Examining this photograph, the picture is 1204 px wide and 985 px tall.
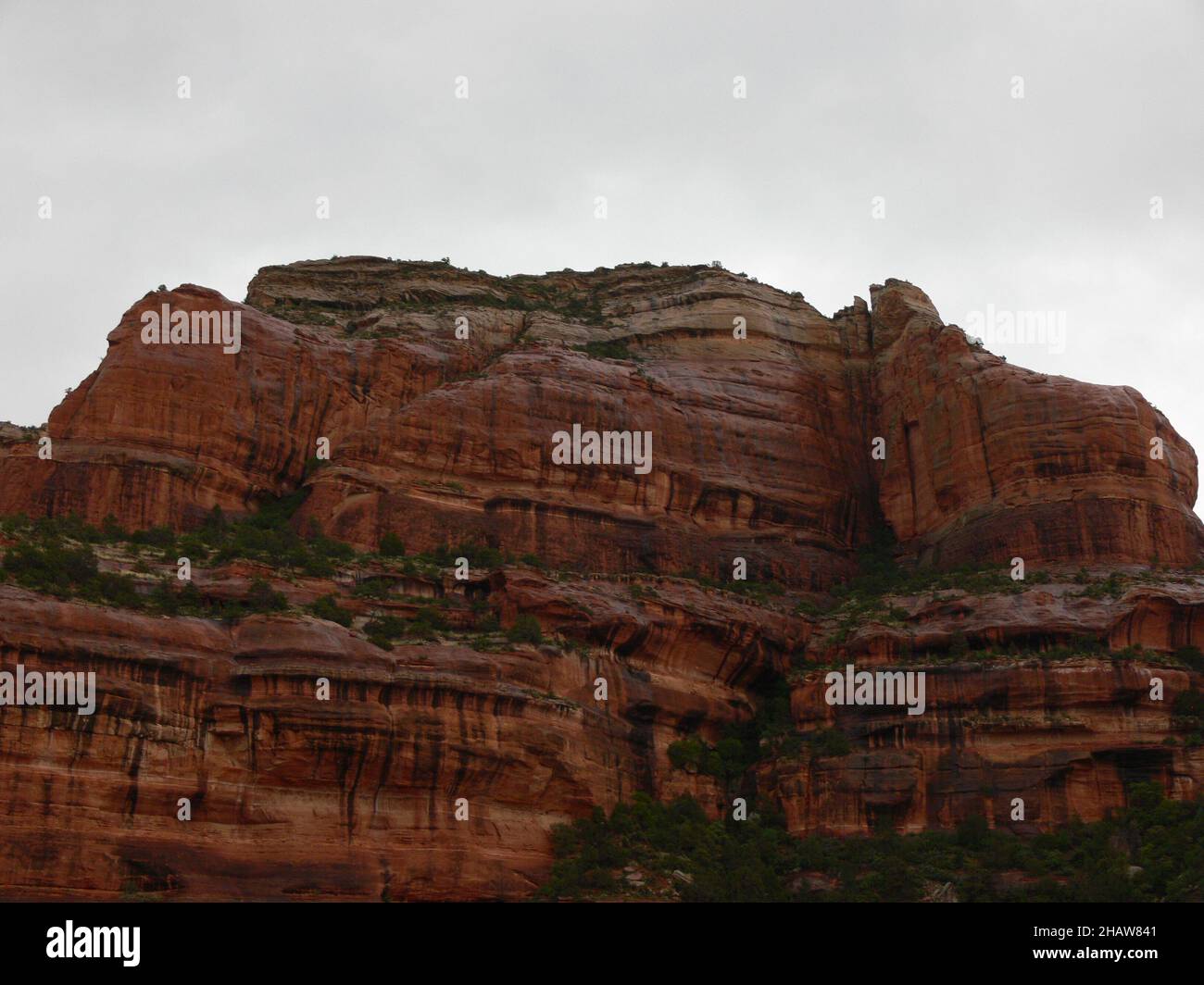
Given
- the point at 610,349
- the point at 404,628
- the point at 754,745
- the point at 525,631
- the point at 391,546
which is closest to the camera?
the point at 404,628

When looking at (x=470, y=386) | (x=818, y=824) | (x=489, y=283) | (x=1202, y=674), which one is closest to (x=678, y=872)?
(x=818, y=824)

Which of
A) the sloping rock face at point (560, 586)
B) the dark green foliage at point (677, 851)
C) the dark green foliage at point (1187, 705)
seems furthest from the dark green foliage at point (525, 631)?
the dark green foliage at point (1187, 705)

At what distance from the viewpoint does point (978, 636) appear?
79.0 m

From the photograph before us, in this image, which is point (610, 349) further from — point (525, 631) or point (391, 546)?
point (525, 631)

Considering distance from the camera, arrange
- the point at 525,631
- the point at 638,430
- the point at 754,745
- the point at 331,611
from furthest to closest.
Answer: the point at 638,430, the point at 754,745, the point at 525,631, the point at 331,611

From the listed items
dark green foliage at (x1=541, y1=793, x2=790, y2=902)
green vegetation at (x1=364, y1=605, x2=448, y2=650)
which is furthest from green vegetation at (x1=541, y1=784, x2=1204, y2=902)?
green vegetation at (x1=364, y1=605, x2=448, y2=650)

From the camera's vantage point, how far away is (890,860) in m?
71.6

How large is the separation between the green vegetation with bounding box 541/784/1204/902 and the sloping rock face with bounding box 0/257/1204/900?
127 cm

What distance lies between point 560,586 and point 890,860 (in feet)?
57.5

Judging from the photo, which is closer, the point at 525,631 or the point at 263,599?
the point at 263,599

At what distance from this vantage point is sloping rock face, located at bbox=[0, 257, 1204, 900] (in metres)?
66.2

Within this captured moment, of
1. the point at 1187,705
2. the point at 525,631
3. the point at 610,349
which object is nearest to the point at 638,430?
the point at 610,349

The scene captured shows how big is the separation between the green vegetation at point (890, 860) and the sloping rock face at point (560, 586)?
1.27 meters
